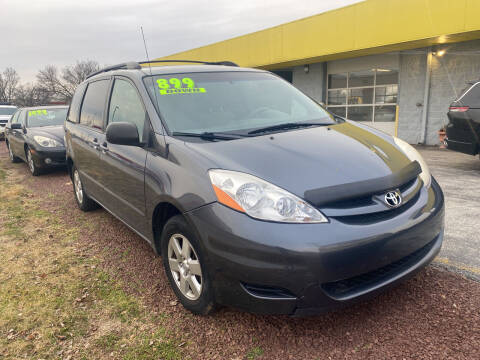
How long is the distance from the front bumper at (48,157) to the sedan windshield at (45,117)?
1.32 m

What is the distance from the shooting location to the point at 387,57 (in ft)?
42.0

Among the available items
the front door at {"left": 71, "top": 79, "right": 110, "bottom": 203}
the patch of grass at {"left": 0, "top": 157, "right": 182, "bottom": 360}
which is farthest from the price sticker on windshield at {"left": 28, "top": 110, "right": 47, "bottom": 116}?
the patch of grass at {"left": 0, "top": 157, "right": 182, "bottom": 360}

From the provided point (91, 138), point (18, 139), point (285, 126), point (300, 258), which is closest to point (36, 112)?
point (18, 139)

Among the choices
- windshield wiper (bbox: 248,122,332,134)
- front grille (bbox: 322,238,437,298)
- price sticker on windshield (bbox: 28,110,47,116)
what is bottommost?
front grille (bbox: 322,238,437,298)

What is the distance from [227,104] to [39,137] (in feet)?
20.4

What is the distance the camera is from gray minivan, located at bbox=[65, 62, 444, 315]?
1.98 metres

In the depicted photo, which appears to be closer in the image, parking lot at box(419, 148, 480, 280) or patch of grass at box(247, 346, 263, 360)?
patch of grass at box(247, 346, 263, 360)

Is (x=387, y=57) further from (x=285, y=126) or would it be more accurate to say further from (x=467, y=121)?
(x=285, y=126)

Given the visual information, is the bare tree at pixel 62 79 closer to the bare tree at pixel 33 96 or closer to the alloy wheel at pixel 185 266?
the bare tree at pixel 33 96

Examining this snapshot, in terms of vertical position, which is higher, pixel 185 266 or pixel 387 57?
pixel 387 57

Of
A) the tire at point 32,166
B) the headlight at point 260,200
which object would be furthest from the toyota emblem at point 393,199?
the tire at point 32,166

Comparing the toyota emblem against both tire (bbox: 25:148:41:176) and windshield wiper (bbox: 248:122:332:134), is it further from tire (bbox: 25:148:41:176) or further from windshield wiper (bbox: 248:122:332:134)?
tire (bbox: 25:148:41:176)

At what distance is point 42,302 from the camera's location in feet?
9.37

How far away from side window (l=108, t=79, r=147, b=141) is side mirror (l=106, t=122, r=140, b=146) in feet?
0.37
